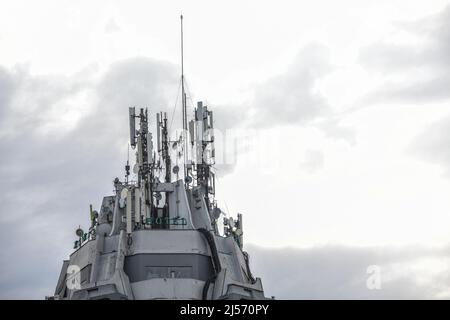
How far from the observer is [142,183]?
4048 inches

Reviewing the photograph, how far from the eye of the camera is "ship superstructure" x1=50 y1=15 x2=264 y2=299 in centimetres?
9238

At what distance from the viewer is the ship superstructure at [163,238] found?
303 feet

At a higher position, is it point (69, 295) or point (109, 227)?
point (109, 227)

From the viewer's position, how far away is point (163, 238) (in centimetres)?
9544

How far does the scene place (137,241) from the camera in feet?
314
